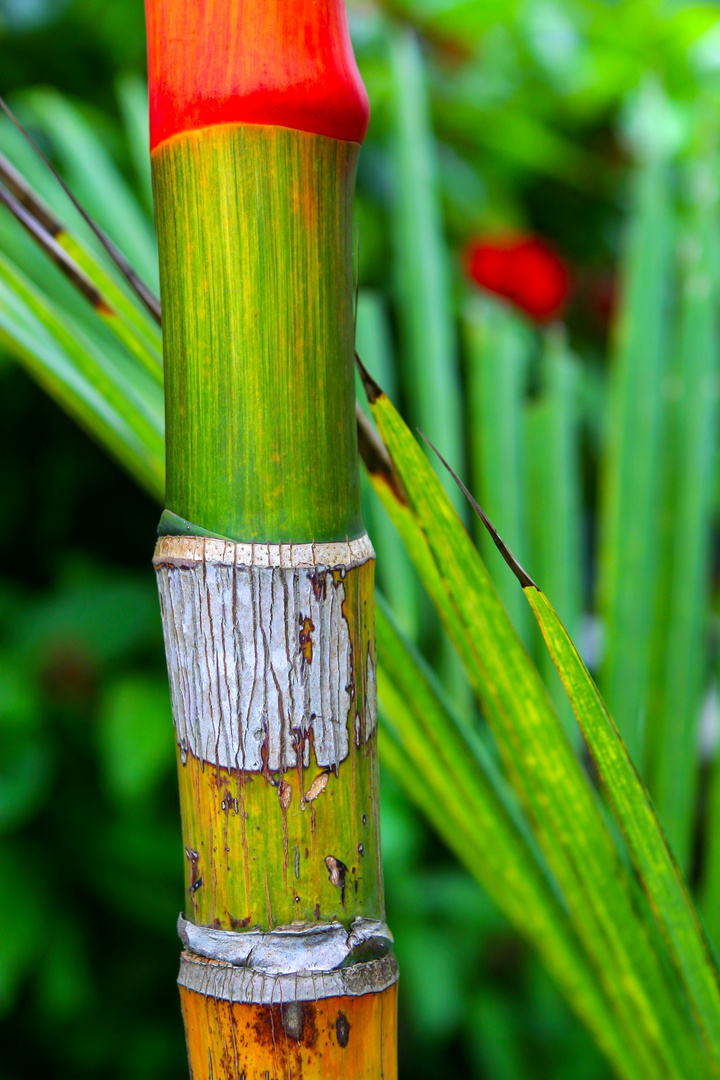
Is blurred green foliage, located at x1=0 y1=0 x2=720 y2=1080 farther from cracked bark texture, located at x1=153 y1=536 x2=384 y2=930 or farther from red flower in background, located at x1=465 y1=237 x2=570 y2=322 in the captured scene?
cracked bark texture, located at x1=153 y1=536 x2=384 y2=930

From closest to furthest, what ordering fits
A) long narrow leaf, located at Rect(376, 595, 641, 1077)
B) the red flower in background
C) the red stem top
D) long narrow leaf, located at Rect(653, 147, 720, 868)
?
the red stem top → long narrow leaf, located at Rect(376, 595, 641, 1077) → long narrow leaf, located at Rect(653, 147, 720, 868) → the red flower in background

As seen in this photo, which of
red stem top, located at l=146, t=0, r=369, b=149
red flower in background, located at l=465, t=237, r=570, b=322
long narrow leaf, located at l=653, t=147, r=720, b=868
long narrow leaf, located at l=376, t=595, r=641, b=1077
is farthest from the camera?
red flower in background, located at l=465, t=237, r=570, b=322

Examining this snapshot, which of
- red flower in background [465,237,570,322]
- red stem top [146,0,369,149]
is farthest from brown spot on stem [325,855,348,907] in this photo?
red flower in background [465,237,570,322]

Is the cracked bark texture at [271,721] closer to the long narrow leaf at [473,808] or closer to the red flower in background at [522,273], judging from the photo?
the long narrow leaf at [473,808]

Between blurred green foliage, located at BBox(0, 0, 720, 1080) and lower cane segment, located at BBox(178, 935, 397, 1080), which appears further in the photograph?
blurred green foliage, located at BBox(0, 0, 720, 1080)

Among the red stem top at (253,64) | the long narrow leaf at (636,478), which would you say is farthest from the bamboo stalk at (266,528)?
the long narrow leaf at (636,478)

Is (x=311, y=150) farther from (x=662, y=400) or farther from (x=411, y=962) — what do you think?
(x=411, y=962)

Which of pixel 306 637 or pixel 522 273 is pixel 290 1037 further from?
pixel 522 273
